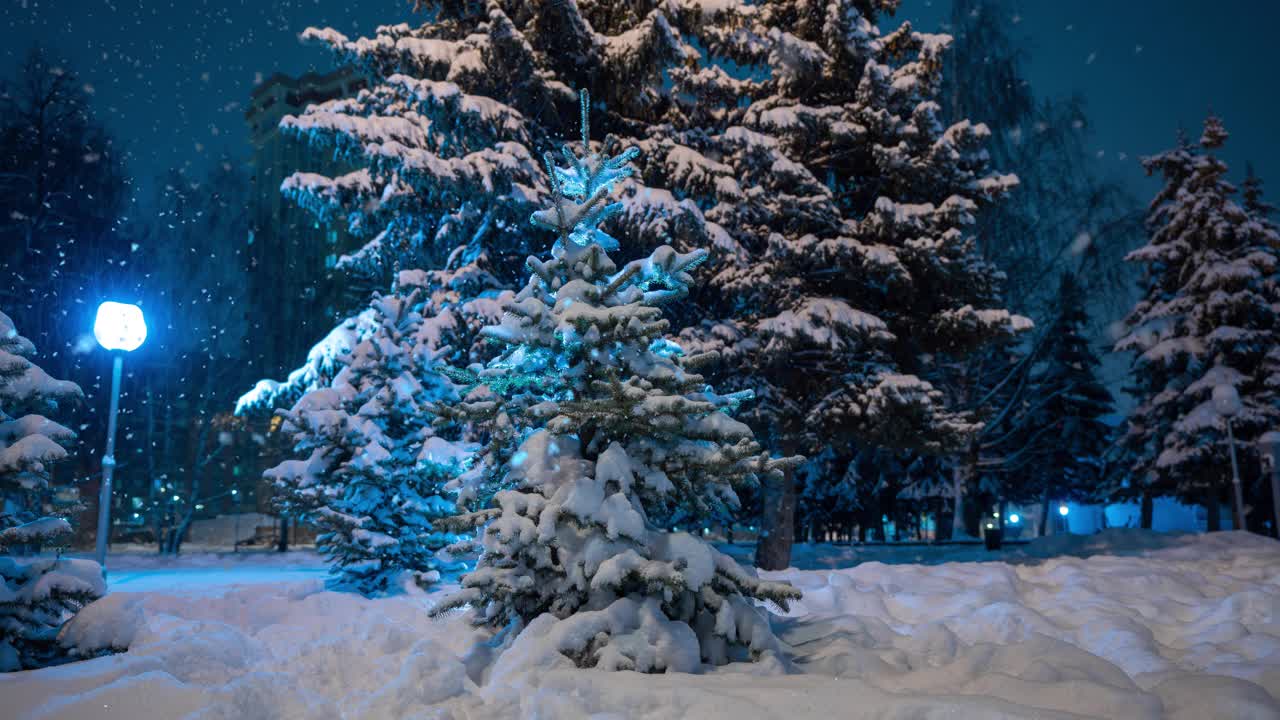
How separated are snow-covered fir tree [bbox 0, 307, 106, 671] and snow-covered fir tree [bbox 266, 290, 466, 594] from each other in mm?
3556

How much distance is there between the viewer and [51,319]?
60.7 ft

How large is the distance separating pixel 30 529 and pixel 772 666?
16.5ft

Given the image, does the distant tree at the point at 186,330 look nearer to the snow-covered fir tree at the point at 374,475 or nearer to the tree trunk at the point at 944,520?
the snow-covered fir tree at the point at 374,475

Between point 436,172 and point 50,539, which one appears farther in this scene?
point 436,172

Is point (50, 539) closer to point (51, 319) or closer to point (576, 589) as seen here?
point (576, 589)

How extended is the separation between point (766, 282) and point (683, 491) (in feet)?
24.4

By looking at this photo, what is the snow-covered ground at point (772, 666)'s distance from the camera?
3422mm

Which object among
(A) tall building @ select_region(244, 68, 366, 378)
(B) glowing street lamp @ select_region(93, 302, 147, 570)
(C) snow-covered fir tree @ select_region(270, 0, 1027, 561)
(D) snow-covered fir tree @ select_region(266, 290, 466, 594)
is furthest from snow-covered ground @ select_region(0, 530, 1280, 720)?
(A) tall building @ select_region(244, 68, 366, 378)

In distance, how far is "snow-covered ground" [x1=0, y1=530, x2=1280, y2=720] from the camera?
11.2 feet

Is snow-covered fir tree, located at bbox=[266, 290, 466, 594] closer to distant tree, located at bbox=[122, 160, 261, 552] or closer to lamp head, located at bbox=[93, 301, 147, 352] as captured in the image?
lamp head, located at bbox=[93, 301, 147, 352]

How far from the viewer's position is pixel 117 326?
8906 mm

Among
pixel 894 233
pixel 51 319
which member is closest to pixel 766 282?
pixel 894 233

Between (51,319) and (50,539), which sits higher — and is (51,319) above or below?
above

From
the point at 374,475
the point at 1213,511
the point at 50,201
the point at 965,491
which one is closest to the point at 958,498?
the point at 965,491
